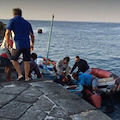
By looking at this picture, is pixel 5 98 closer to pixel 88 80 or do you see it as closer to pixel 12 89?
pixel 12 89

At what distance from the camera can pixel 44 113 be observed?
3768 mm

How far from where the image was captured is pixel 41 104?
13.5 ft

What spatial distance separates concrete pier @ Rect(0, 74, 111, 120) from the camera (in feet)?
12.1

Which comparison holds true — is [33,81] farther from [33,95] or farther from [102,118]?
[102,118]

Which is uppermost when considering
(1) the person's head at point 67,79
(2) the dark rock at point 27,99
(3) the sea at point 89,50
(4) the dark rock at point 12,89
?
(2) the dark rock at point 27,99

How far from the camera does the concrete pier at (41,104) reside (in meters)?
3.68

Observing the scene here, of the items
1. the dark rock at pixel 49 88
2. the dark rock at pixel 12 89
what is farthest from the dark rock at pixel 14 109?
the dark rock at pixel 49 88

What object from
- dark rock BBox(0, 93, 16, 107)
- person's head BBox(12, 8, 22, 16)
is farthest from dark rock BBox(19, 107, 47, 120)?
person's head BBox(12, 8, 22, 16)

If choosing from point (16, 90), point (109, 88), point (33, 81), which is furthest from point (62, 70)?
point (16, 90)

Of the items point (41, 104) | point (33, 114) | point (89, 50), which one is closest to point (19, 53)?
point (41, 104)

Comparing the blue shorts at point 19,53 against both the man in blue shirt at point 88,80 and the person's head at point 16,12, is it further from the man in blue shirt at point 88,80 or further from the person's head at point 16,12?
the man in blue shirt at point 88,80

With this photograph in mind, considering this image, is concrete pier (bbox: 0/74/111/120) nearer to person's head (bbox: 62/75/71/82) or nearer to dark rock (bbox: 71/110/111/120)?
dark rock (bbox: 71/110/111/120)

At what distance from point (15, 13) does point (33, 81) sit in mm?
1772

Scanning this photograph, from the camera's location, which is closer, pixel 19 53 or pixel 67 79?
pixel 19 53
